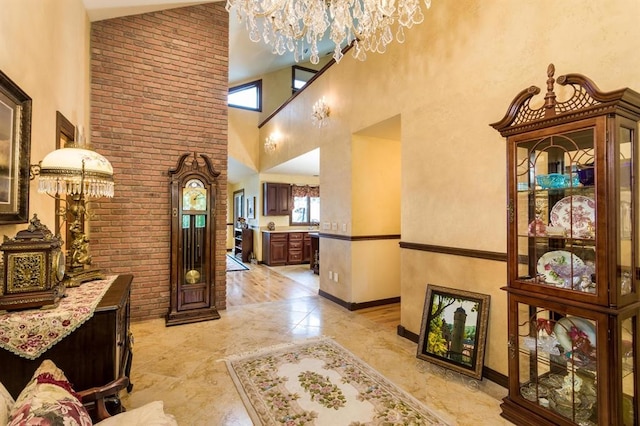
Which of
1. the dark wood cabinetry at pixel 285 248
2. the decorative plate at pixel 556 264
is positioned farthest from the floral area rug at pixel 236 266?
the decorative plate at pixel 556 264

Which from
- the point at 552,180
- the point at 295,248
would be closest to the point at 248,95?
the point at 295,248

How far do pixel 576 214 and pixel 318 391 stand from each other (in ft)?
6.89

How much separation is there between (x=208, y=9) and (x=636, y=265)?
522 cm

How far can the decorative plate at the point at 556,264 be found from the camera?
1853 mm

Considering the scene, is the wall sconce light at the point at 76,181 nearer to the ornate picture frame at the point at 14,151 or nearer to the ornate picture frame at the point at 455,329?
the ornate picture frame at the point at 14,151

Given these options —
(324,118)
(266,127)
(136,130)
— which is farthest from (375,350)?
(266,127)

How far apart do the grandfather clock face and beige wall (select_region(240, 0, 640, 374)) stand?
2348mm

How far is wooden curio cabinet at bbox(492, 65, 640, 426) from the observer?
1625 mm

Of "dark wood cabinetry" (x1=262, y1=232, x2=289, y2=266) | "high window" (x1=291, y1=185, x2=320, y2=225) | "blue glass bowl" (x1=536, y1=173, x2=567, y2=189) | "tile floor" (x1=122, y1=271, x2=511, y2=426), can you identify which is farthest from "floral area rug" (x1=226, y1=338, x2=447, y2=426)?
"high window" (x1=291, y1=185, x2=320, y2=225)

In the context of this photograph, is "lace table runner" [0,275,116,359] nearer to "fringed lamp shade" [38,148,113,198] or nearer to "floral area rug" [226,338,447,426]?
"fringed lamp shade" [38,148,113,198]

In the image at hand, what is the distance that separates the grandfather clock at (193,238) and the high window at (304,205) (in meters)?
4.53

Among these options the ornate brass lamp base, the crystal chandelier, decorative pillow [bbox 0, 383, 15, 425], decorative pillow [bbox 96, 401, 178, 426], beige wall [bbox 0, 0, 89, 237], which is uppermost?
the crystal chandelier

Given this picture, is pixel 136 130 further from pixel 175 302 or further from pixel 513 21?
pixel 513 21

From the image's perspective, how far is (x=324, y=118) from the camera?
16.3ft
